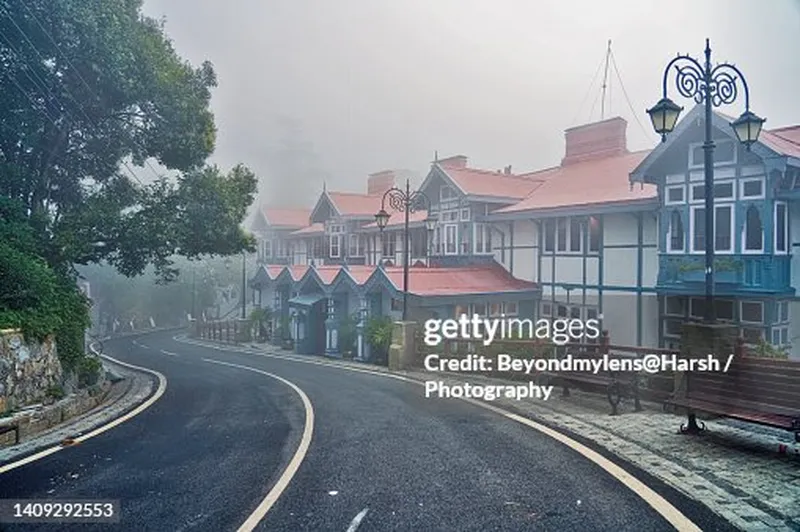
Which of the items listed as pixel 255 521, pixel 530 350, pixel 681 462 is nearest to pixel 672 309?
pixel 530 350

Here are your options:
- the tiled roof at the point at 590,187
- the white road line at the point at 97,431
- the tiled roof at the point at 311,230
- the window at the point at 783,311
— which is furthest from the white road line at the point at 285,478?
the tiled roof at the point at 311,230

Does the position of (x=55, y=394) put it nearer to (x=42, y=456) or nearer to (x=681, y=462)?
(x=42, y=456)

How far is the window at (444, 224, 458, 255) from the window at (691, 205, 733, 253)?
35.4ft

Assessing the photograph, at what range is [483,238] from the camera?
24.7m

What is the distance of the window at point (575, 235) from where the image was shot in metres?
20.8

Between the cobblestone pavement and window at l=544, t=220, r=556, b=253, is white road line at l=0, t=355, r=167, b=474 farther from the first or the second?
window at l=544, t=220, r=556, b=253

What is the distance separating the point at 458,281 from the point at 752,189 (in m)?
10.4

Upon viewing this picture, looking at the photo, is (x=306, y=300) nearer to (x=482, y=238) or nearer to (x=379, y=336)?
(x=379, y=336)

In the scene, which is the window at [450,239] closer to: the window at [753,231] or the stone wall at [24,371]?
the window at [753,231]

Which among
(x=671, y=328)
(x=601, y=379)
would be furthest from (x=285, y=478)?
(x=671, y=328)

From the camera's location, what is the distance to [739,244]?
15586 mm

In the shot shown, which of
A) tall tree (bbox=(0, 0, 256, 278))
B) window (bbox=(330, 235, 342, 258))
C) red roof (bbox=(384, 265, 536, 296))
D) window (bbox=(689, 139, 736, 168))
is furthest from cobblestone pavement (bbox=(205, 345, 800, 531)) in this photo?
window (bbox=(330, 235, 342, 258))

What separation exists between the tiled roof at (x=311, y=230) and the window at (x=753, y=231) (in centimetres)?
2653

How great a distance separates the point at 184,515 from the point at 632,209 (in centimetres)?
1687
